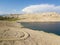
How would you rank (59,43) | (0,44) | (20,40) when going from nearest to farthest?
1. (0,44)
2. (20,40)
3. (59,43)

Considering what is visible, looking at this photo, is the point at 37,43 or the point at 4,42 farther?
the point at 37,43

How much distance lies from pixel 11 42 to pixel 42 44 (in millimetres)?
3867

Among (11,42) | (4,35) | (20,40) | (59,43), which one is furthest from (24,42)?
(59,43)

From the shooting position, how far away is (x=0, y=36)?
1773cm

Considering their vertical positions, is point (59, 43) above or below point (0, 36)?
below

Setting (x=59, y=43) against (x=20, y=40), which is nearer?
(x=20, y=40)

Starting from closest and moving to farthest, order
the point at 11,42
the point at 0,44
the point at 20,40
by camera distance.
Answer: the point at 0,44 → the point at 11,42 → the point at 20,40

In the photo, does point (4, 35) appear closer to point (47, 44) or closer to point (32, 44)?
point (32, 44)

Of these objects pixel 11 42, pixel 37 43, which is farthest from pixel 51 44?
pixel 11 42

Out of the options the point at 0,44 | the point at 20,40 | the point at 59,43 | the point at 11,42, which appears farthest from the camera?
the point at 59,43

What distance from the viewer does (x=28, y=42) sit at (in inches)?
688

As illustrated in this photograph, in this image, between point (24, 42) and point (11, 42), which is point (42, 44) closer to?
point (24, 42)

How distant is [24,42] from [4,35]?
2.76 meters

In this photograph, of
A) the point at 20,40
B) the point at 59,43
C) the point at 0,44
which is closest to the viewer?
the point at 0,44
